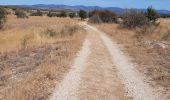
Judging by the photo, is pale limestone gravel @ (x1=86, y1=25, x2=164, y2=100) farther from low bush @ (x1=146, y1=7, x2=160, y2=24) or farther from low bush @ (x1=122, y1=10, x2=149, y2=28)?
low bush @ (x1=146, y1=7, x2=160, y2=24)

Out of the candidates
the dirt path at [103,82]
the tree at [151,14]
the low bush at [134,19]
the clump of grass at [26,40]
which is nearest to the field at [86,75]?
the dirt path at [103,82]

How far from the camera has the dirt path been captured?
912 centimetres

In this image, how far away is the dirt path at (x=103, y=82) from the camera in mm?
9117

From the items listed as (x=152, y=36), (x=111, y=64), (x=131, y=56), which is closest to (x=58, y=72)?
(x=111, y=64)

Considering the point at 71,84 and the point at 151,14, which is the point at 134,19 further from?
the point at 71,84

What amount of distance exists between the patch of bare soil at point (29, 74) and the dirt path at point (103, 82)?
37cm

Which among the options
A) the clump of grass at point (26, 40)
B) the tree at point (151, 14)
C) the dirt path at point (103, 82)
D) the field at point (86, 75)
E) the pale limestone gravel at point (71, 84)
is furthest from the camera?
the tree at point (151, 14)

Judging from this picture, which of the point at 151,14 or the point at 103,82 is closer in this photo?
the point at 103,82

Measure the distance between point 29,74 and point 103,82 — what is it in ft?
9.70

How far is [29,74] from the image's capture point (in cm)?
1241

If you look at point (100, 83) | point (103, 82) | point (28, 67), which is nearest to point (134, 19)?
point (28, 67)

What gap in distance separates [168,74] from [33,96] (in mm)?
5003

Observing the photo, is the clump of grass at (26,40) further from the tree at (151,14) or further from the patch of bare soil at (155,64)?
the tree at (151,14)

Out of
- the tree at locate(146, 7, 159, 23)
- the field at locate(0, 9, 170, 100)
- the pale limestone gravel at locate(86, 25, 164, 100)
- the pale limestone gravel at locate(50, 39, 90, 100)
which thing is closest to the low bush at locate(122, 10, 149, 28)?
the tree at locate(146, 7, 159, 23)
